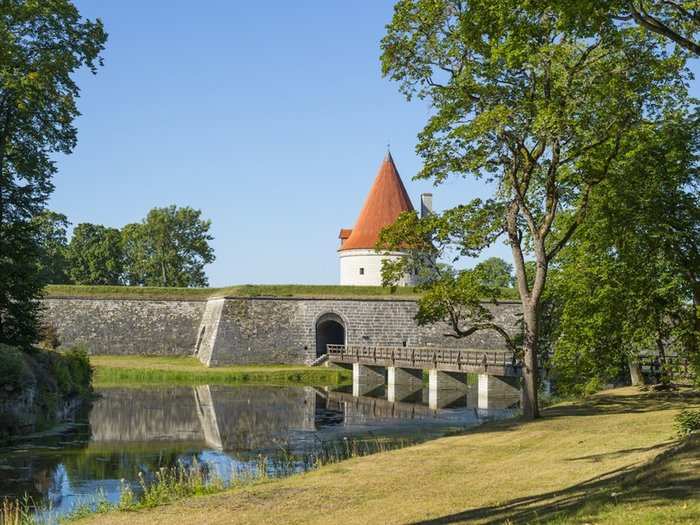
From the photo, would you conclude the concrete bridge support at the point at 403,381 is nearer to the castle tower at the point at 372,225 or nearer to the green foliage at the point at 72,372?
the green foliage at the point at 72,372

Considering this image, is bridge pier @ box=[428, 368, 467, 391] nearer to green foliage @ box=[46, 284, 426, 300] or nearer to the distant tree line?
green foliage @ box=[46, 284, 426, 300]

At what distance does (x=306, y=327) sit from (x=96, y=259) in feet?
107

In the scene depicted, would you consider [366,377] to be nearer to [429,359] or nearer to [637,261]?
[429,359]

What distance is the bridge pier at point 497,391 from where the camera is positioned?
3241 centimetres

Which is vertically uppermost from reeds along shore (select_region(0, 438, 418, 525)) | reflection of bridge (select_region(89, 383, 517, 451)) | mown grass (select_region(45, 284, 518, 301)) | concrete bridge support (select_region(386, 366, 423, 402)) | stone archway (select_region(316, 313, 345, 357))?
mown grass (select_region(45, 284, 518, 301))

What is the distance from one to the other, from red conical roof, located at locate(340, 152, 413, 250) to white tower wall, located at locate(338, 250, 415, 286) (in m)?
0.53

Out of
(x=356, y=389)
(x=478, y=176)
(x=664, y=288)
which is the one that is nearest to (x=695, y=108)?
(x=664, y=288)

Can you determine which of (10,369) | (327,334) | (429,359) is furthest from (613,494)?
(327,334)

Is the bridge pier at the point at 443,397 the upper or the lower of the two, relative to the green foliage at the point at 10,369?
lower

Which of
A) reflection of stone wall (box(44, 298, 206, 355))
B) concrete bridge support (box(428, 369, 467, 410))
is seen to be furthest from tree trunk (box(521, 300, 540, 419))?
reflection of stone wall (box(44, 298, 206, 355))

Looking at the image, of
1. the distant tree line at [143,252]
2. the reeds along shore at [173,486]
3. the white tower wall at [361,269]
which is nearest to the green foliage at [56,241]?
the distant tree line at [143,252]

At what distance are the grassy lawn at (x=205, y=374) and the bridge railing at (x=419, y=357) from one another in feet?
5.79

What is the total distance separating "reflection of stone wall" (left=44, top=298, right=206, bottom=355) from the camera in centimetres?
5022

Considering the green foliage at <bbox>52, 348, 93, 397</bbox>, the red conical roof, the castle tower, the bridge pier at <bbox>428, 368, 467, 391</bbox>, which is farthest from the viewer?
the red conical roof
